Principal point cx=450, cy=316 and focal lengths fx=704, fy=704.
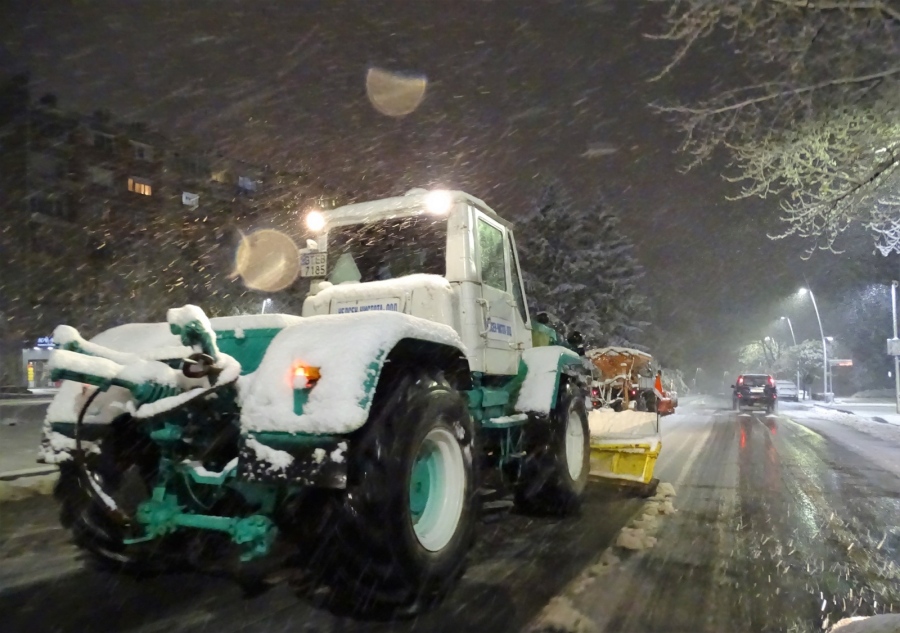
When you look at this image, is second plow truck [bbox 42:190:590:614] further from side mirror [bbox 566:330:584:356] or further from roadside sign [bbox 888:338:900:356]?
roadside sign [bbox 888:338:900:356]

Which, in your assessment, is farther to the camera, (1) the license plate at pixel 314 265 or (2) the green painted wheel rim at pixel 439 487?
(1) the license plate at pixel 314 265

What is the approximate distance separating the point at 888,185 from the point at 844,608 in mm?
8109

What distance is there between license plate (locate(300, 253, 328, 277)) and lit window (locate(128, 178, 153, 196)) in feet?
115

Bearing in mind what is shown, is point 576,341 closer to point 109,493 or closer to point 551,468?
point 551,468

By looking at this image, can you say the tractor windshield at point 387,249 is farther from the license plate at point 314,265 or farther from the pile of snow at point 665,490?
the pile of snow at point 665,490

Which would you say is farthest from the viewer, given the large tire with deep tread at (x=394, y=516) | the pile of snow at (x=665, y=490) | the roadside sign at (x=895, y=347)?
the roadside sign at (x=895, y=347)

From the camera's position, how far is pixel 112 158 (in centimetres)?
3503

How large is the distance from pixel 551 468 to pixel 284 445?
11.4 feet

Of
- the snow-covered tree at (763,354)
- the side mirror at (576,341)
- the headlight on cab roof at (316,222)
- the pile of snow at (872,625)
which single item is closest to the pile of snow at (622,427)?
the side mirror at (576,341)

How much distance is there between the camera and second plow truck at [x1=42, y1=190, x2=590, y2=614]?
3645 millimetres

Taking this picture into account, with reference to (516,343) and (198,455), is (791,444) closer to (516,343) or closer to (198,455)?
(516,343)

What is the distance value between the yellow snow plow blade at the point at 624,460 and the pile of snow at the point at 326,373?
5.02 m

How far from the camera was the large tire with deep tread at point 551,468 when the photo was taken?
257 inches

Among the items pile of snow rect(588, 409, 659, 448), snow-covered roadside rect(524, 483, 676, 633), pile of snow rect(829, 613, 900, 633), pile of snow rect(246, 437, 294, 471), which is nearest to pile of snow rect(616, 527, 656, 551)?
snow-covered roadside rect(524, 483, 676, 633)
